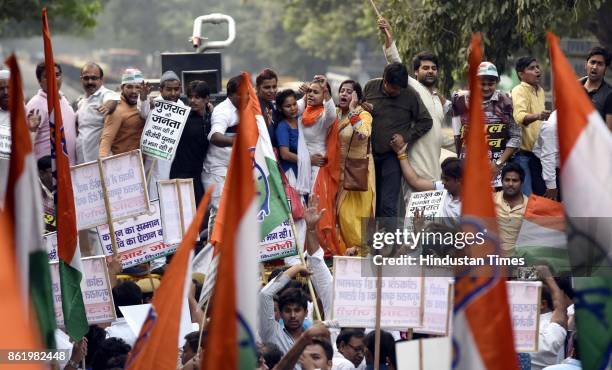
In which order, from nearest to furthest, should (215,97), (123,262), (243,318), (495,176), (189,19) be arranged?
(243,318), (123,262), (495,176), (215,97), (189,19)

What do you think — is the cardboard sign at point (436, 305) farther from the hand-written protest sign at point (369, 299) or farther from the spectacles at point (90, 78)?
the spectacles at point (90, 78)

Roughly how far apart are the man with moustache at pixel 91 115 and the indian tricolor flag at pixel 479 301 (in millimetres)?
6757

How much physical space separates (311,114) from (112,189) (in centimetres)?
168

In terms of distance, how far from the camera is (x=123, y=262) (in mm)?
10422

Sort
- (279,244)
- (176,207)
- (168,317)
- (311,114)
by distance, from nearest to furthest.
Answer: (168,317), (279,244), (176,207), (311,114)

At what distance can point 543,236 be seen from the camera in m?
9.65

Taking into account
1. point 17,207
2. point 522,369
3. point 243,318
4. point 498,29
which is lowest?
point 522,369

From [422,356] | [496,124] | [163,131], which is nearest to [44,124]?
[163,131]

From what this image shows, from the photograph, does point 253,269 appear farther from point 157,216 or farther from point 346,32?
point 346,32

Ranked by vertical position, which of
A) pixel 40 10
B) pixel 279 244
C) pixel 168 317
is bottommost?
pixel 279 244

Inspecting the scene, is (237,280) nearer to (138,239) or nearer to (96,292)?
(96,292)

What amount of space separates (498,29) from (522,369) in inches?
264

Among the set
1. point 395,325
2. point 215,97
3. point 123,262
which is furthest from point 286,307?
point 215,97

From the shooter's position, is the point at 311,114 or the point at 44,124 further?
the point at 44,124
